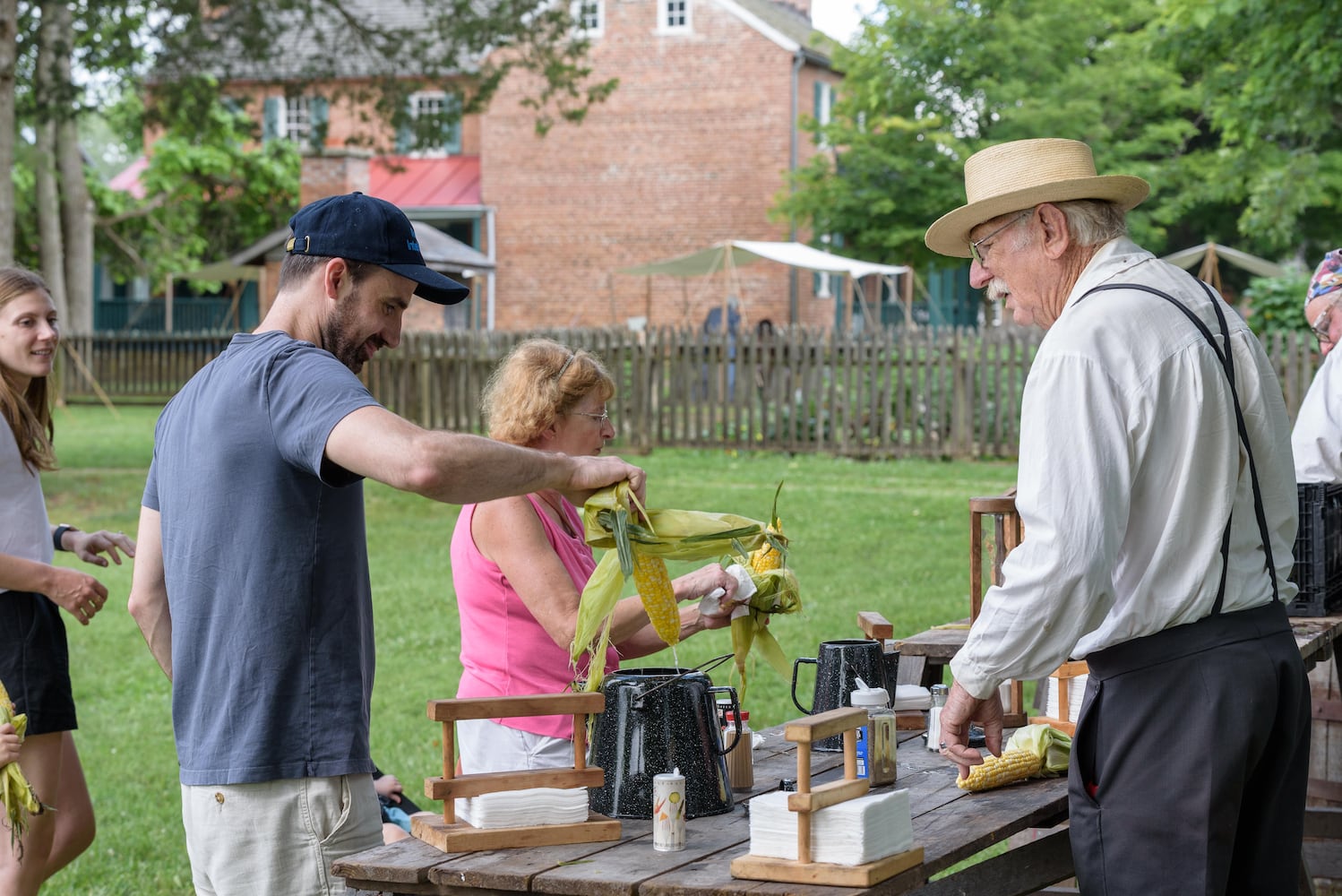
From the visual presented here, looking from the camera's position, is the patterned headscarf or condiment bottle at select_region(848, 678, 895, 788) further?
the patterned headscarf

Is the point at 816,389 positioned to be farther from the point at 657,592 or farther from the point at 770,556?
the point at 657,592

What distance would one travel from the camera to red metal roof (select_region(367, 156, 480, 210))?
116ft

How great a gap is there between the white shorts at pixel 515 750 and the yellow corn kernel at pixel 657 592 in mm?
797

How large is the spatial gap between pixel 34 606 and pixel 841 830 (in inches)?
107

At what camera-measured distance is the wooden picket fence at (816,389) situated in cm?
1838

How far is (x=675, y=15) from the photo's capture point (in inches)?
1282

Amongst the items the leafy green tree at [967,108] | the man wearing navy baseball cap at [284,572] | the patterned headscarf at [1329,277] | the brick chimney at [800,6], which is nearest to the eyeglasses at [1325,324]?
the patterned headscarf at [1329,277]

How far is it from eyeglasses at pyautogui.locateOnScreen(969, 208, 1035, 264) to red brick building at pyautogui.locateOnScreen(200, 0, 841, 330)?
27044 millimetres

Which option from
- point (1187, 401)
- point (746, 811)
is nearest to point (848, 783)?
point (746, 811)

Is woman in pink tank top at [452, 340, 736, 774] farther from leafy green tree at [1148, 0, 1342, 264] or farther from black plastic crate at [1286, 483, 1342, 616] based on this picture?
leafy green tree at [1148, 0, 1342, 264]

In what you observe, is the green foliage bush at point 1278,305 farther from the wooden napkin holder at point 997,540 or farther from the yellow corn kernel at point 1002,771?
the yellow corn kernel at point 1002,771

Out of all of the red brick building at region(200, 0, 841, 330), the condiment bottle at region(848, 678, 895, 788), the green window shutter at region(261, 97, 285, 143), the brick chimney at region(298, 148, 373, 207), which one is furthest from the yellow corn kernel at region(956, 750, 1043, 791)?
the green window shutter at region(261, 97, 285, 143)

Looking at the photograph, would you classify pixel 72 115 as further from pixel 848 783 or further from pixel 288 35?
pixel 848 783

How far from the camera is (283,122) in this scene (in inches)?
1553
